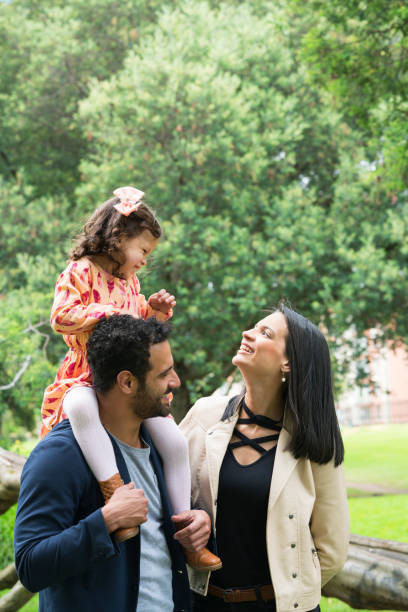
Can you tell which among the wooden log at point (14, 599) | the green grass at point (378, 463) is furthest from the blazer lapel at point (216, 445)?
the green grass at point (378, 463)

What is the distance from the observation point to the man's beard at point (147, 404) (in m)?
2.31

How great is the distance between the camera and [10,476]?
503 centimetres

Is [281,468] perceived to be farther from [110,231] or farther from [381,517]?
[381,517]

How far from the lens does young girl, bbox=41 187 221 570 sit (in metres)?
2.29

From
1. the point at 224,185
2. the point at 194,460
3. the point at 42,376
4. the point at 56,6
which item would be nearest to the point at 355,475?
the point at 224,185

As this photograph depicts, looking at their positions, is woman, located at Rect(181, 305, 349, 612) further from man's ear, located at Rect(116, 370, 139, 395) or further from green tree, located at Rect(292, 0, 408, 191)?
green tree, located at Rect(292, 0, 408, 191)

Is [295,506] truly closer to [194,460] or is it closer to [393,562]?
[194,460]

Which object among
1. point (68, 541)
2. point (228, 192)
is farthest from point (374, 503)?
point (68, 541)

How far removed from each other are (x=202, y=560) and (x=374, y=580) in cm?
193

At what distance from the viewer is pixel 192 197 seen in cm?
1288

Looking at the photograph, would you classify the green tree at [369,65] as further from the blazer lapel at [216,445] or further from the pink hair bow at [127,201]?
the blazer lapel at [216,445]

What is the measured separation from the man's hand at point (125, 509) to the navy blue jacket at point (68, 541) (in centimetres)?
3

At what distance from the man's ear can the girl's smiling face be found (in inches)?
28.7

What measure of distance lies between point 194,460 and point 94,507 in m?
0.76
